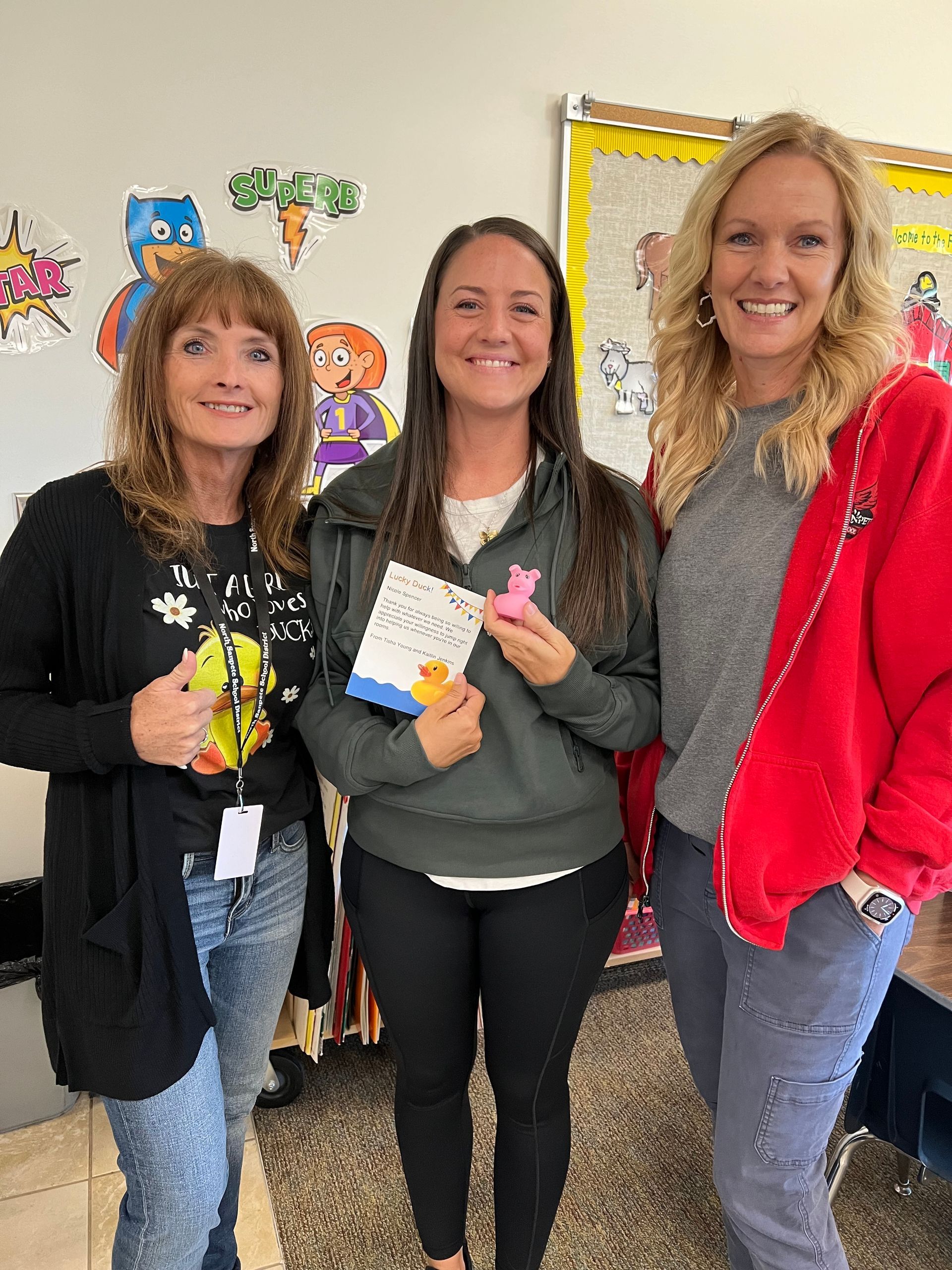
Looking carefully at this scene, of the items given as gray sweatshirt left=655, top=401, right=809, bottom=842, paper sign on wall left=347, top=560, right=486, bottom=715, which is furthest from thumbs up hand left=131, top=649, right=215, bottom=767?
gray sweatshirt left=655, top=401, right=809, bottom=842

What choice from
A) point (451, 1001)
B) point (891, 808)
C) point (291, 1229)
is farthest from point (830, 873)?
point (291, 1229)

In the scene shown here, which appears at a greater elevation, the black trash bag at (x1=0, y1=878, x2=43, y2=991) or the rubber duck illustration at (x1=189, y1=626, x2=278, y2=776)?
the rubber duck illustration at (x1=189, y1=626, x2=278, y2=776)

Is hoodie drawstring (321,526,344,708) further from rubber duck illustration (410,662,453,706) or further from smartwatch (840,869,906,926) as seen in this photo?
smartwatch (840,869,906,926)

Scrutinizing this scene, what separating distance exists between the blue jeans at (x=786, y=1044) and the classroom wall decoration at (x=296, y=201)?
1.85 metres

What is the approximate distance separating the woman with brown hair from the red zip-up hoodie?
69 centimetres

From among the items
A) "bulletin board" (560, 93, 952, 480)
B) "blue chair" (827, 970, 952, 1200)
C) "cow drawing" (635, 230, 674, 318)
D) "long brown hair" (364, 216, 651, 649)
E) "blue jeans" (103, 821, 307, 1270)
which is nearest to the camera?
"blue jeans" (103, 821, 307, 1270)

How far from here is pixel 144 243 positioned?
208cm

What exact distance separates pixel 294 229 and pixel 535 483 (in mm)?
1376

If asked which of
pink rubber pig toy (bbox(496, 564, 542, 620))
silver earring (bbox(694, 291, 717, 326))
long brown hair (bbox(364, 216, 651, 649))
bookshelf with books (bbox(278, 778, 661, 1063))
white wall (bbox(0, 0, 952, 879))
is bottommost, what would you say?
bookshelf with books (bbox(278, 778, 661, 1063))

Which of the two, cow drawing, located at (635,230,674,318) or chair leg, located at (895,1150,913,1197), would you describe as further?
cow drawing, located at (635,230,674,318)

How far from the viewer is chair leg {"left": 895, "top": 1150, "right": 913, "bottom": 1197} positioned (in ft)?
6.05

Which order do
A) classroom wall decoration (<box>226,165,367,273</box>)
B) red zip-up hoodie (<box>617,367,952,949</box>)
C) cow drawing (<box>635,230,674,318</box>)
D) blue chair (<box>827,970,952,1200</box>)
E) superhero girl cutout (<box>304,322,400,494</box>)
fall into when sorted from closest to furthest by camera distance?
red zip-up hoodie (<box>617,367,952,949</box>) < blue chair (<box>827,970,952,1200</box>) < classroom wall decoration (<box>226,165,367,273</box>) < superhero girl cutout (<box>304,322,400,494</box>) < cow drawing (<box>635,230,674,318</box>)

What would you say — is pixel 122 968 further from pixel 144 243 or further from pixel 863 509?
pixel 144 243

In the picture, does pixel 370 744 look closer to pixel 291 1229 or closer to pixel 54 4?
pixel 291 1229
